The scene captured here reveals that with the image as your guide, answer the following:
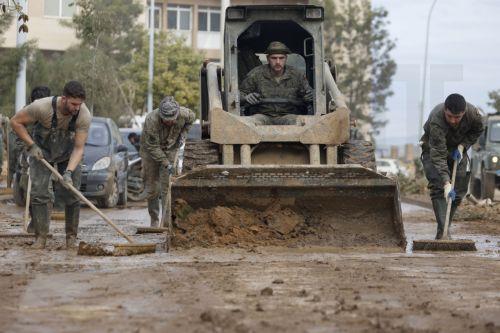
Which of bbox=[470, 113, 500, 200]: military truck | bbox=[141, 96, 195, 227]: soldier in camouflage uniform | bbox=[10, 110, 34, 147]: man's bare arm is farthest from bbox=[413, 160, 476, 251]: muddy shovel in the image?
bbox=[470, 113, 500, 200]: military truck

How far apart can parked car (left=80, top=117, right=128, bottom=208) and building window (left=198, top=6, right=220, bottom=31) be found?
41.8 meters

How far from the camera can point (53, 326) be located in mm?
6469

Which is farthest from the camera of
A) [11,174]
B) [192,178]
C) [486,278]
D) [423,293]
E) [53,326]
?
[11,174]

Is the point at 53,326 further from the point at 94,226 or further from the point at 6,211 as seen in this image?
the point at 6,211

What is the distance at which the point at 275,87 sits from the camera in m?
13.2

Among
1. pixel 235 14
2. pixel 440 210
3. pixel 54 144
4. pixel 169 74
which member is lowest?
pixel 440 210

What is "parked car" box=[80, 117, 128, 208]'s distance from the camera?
19312mm

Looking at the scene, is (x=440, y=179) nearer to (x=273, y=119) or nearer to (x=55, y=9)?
(x=273, y=119)

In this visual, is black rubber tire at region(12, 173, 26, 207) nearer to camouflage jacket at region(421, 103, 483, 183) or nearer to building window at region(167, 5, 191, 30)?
camouflage jacket at region(421, 103, 483, 183)

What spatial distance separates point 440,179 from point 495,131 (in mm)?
12555

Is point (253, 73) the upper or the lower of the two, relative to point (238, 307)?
upper

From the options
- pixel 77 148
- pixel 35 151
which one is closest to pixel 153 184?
pixel 77 148

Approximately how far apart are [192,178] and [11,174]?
11.5m

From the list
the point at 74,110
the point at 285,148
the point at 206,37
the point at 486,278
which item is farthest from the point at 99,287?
the point at 206,37
